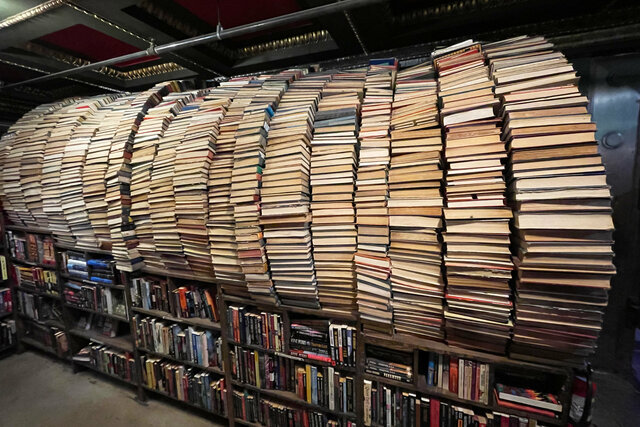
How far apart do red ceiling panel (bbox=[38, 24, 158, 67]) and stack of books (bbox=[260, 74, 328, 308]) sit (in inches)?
98.8

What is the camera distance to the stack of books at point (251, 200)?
224 cm

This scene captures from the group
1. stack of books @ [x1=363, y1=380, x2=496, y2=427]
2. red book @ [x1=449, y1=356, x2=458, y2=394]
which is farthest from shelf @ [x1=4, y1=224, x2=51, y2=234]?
red book @ [x1=449, y1=356, x2=458, y2=394]

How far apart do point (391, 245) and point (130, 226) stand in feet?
9.24

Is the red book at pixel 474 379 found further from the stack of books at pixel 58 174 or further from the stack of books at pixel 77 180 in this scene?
the stack of books at pixel 58 174

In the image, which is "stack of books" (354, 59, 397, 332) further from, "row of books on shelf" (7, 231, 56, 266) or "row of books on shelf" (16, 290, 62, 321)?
"row of books on shelf" (16, 290, 62, 321)

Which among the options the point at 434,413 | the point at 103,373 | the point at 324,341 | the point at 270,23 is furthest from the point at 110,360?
the point at 270,23

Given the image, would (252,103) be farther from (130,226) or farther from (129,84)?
(129,84)

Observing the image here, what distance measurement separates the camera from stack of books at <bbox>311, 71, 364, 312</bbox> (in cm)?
207

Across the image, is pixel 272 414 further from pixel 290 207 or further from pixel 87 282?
pixel 87 282

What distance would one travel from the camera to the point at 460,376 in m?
1.90

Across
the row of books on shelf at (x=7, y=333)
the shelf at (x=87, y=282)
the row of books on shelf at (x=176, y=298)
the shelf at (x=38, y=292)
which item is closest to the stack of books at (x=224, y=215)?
the row of books on shelf at (x=176, y=298)

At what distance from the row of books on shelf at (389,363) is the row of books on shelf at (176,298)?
1.62m

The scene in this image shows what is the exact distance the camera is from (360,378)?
2.17 m

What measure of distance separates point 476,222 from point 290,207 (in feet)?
4.34
